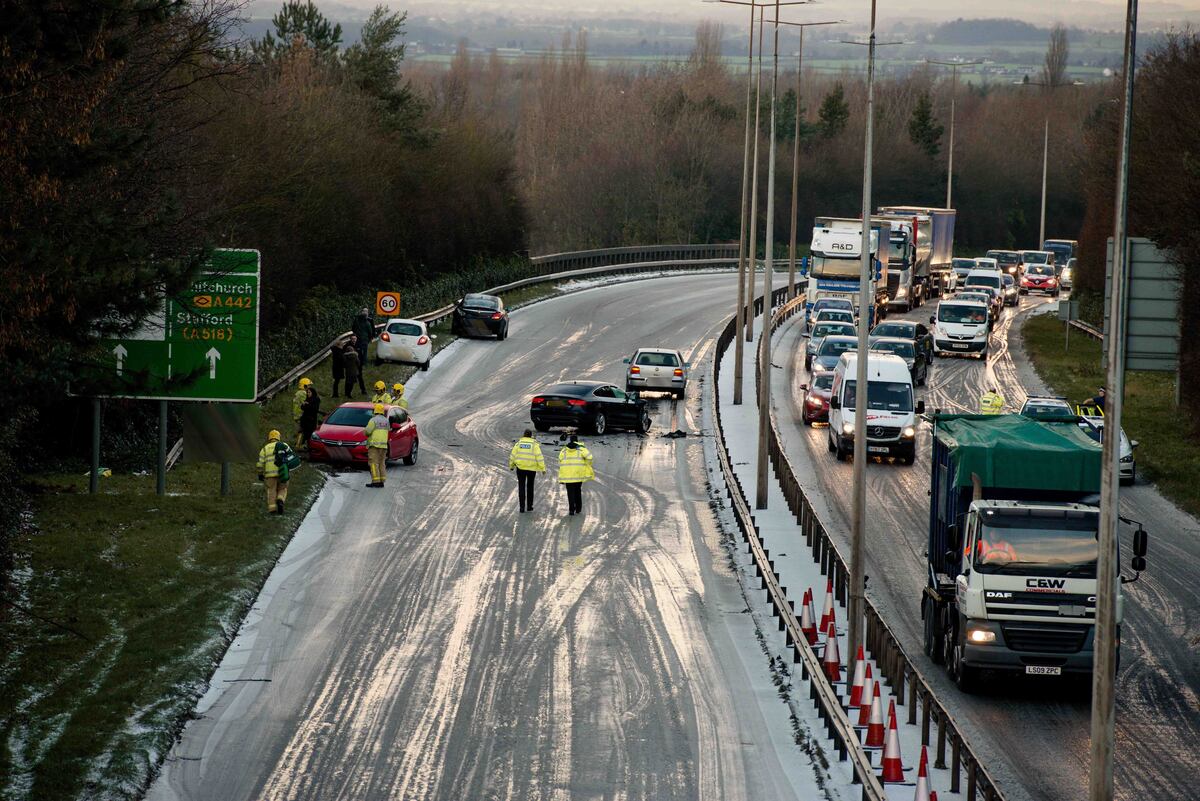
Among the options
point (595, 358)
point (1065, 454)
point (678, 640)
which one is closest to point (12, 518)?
point (678, 640)

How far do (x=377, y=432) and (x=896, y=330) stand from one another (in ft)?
83.3

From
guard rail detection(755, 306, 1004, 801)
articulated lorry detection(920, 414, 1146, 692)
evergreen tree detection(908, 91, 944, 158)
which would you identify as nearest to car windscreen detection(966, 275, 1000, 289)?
guard rail detection(755, 306, 1004, 801)

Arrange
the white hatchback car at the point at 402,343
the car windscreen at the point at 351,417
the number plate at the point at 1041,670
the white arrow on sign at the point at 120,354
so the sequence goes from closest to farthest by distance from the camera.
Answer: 1. the number plate at the point at 1041,670
2. the white arrow on sign at the point at 120,354
3. the car windscreen at the point at 351,417
4. the white hatchback car at the point at 402,343

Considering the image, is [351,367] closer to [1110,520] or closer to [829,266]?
[829,266]

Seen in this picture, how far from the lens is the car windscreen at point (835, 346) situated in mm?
47250

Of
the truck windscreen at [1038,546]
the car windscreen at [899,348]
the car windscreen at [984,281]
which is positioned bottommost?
the car windscreen at [899,348]

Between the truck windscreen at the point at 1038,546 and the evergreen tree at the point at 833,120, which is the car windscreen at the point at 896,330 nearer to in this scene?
the truck windscreen at the point at 1038,546

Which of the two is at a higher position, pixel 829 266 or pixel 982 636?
pixel 829 266

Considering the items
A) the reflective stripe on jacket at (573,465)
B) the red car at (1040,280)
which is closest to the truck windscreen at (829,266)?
the red car at (1040,280)

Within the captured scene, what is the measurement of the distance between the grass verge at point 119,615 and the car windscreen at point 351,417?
1620 mm

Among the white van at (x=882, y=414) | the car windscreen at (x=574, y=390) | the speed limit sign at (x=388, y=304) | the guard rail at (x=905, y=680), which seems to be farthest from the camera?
the speed limit sign at (x=388, y=304)

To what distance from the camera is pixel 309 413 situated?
3425cm

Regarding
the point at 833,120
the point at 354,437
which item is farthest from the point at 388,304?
the point at 833,120

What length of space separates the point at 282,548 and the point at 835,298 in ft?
120
